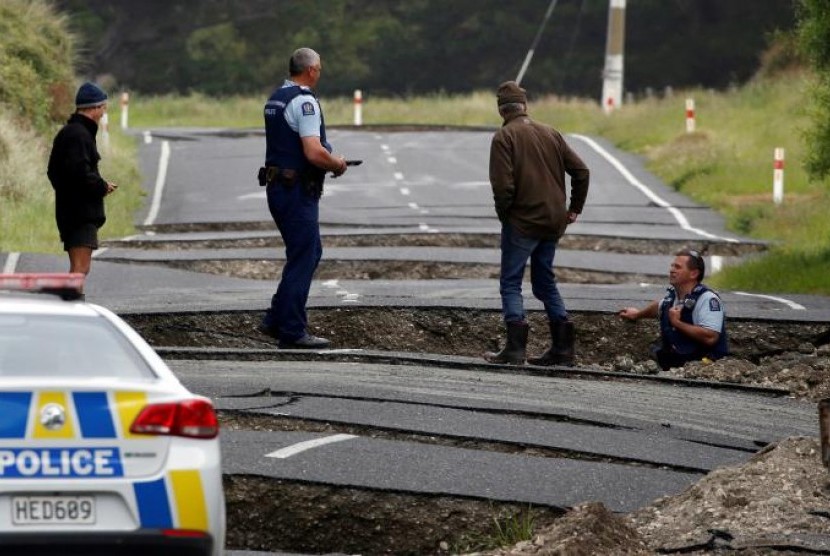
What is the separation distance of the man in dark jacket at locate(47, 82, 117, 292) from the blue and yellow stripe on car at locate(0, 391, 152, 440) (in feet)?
22.1

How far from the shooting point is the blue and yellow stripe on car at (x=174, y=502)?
6.18 meters

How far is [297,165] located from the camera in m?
12.3

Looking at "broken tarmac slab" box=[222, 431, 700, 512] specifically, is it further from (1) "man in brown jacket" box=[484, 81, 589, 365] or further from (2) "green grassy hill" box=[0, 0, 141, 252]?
(2) "green grassy hill" box=[0, 0, 141, 252]

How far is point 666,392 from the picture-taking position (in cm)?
1191

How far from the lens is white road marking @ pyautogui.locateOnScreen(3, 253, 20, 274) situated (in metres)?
17.7

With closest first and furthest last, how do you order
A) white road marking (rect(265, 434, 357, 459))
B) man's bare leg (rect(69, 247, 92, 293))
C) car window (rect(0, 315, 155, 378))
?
car window (rect(0, 315, 155, 378)) → white road marking (rect(265, 434, 357, 459)) → man's bare leg (rect(69, 247, 92, 293))

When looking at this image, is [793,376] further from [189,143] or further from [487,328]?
[189,143]

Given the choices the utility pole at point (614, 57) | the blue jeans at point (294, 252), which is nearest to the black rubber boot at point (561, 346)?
the blue jeans at point (294, 252)

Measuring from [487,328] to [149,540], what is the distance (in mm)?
8990

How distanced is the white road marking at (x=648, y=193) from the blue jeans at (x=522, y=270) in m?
9.98

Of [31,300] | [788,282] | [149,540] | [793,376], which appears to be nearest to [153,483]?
[149,540]

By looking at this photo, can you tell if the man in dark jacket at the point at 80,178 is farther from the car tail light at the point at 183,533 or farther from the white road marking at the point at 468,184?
the white road marking at the point at 468,184

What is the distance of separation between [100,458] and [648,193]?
23405 mm

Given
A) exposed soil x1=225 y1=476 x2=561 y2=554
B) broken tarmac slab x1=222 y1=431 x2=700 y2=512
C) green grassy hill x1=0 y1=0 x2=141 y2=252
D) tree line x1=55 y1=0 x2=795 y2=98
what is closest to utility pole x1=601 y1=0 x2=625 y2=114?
green grassy hill x1=0 y1=0 x2=141 y2=252
